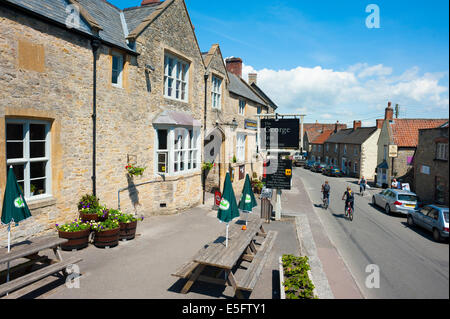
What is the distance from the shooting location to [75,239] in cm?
858

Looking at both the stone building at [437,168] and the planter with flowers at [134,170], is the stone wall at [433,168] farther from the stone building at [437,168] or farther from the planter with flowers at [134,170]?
the planter with flowers at [134,170]

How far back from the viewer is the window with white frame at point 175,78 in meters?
13.9

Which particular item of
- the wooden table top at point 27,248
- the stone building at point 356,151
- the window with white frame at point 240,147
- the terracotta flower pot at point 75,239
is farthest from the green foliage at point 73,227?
the stone building at point 356,151

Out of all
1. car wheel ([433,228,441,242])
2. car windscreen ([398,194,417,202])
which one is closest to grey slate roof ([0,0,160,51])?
car wheel ([433,228,441,242])

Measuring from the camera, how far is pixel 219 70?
1859cm

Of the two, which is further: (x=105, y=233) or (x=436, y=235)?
(x=105, y=233)

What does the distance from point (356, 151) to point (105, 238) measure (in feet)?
125

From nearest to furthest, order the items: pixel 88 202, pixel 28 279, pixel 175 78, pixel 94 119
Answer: pixel 28 279 → pixel 88 202 → pixel 94 119 → pixel 175 78

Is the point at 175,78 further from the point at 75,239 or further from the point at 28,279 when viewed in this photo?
the point at 28,279

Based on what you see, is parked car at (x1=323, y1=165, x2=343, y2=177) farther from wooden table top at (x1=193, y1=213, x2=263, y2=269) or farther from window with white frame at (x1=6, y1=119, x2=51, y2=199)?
window with white frame at (x1=6, y1=119, x2=51, y2=199)

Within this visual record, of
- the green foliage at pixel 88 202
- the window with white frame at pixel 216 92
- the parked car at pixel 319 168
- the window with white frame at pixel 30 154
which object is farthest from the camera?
the parked car at pixel 319 168

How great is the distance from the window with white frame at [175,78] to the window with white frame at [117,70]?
2.68m

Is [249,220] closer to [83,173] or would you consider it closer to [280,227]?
[280,227]

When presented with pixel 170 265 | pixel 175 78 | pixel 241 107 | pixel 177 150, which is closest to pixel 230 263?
pixel 170 265
